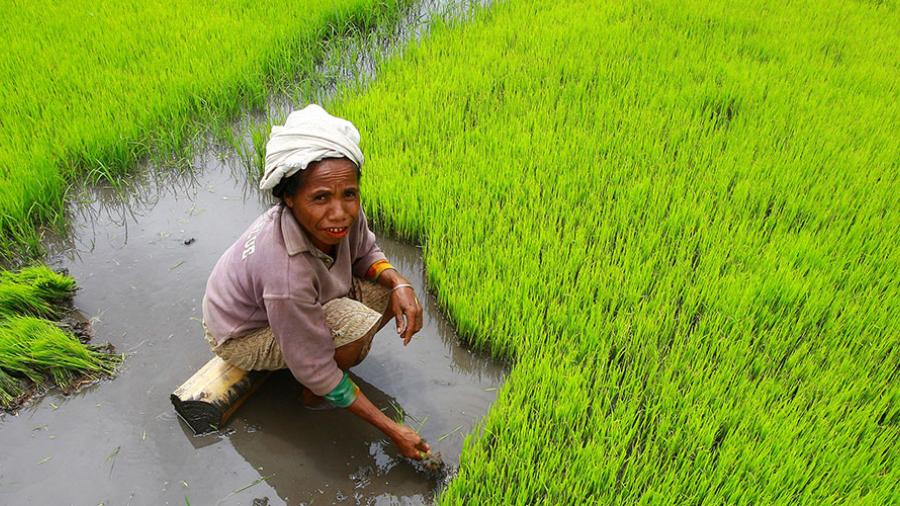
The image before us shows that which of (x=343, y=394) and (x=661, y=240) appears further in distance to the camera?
(x=661, y=240)

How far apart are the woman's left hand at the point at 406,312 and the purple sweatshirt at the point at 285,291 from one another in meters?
0.18

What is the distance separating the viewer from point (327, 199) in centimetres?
164

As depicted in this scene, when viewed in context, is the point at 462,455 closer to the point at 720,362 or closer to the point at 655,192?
the point at 720,362

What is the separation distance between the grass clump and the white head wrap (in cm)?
97

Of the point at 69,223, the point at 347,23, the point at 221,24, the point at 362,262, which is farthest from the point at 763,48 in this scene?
the point at 69,223

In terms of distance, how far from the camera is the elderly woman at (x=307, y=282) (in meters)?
1.60

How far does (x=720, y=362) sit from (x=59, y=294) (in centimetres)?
258

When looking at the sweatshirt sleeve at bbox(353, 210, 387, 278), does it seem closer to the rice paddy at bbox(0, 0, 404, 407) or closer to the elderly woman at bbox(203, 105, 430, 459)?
the elderly woman at bbox(203, 105, 430, 459)

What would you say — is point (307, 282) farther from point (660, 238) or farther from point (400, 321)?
point (660, 238)

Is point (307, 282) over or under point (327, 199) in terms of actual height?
under

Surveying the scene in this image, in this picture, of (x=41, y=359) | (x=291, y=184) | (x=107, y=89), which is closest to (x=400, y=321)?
(x=291, y=184)

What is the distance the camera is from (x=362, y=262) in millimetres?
2107

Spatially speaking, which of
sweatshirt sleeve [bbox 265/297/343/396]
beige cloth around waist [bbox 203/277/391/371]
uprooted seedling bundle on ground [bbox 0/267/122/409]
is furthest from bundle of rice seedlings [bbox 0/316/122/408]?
sweatshirt sleeve [bbox 265/297/343/396]

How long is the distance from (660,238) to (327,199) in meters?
1.65
